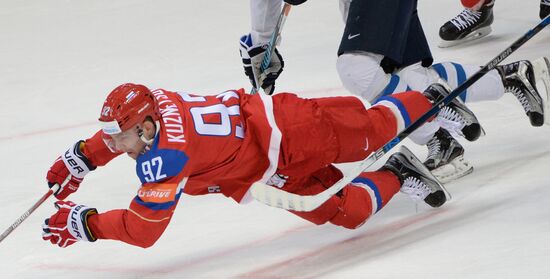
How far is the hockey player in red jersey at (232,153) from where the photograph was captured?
2.51 meters

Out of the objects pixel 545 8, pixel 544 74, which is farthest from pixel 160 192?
pixel 545 8

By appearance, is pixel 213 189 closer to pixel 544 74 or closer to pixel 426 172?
pixel 426 172

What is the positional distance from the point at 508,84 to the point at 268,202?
0.94m

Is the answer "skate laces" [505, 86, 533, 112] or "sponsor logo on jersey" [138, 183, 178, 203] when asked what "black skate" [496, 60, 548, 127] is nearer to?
"skate laces" [505, 86, 533, 112]

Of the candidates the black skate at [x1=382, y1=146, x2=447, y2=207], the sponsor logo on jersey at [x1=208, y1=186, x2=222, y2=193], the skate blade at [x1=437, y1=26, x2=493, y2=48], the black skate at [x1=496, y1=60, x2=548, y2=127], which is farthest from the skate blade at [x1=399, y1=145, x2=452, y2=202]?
the skate blade at [x1=437, y1=26, x2=493, y2=48]

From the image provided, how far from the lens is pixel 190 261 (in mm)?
2854

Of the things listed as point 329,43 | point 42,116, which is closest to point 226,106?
point 42,116

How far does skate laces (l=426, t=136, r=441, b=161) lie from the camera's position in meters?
3.17

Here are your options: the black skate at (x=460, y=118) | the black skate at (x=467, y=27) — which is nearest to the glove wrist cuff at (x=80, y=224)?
the black skate at (x=460, y=118)

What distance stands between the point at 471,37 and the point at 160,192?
240 cm

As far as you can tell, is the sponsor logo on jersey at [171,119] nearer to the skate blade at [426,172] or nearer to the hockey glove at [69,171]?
the hockey glove at [69,171]

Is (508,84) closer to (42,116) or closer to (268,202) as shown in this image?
(268,202)

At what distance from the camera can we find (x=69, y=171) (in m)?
2.88

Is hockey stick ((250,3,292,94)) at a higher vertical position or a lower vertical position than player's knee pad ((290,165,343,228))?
higher
